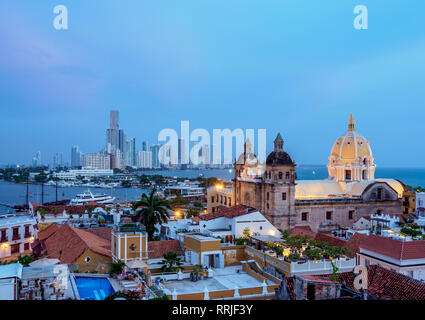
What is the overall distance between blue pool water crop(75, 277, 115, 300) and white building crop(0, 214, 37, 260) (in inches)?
547

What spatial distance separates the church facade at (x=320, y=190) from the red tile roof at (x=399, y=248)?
1621cm

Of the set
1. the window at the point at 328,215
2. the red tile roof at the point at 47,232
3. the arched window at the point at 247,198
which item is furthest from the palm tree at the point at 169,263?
the window at the point at 328,215

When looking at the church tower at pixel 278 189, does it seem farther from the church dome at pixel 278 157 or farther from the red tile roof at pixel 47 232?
the red tile roof at pixel 47 232

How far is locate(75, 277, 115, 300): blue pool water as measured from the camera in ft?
37.7

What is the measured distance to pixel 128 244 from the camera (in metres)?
16.9

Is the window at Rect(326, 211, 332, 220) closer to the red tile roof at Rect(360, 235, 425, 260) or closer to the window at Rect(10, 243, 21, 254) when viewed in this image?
the red tile roof at Rect(360, 235, 425, 260)

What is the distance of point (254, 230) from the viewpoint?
25156mm

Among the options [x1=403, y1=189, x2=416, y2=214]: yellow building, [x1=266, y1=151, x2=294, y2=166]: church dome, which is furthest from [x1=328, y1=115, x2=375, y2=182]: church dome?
[x1=266, y1=151, x2=294, y2=166]: church dome

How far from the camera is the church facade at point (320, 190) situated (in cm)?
3359

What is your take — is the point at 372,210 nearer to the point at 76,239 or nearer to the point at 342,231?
the point at 342,231

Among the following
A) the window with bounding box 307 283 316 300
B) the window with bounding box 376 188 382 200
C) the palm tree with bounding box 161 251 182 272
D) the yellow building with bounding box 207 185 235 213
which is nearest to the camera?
the window with bounding box 307 283 316 300

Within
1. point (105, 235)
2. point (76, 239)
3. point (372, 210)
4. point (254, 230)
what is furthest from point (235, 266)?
point (372, 210)

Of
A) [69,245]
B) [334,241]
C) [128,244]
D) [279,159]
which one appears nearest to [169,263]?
[128,244]
